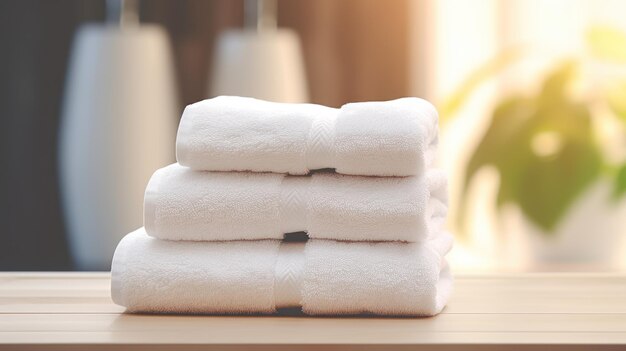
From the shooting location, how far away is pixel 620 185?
5.67 feet

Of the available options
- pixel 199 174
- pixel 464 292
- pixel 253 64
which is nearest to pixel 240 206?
pixel 199 174

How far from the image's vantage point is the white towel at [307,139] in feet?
2.36

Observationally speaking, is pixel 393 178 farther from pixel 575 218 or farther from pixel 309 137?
pixel 575 218

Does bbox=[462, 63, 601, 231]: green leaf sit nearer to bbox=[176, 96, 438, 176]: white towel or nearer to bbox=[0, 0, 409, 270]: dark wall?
bbox=[0, 0, 409, 270]: dark wall

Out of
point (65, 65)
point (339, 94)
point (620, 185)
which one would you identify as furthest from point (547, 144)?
point (65, 65)

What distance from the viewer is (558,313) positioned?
2.43ft

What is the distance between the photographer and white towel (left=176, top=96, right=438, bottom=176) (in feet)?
2.36

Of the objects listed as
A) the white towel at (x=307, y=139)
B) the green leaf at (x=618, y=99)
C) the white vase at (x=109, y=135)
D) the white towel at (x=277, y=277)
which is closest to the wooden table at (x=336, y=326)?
the white towel at (x=277, y=277)

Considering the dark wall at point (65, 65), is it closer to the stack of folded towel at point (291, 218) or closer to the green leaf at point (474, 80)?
the green leaf at point (474, 80)

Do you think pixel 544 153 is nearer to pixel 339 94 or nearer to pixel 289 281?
pixel 339 94

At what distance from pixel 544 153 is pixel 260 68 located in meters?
0.60

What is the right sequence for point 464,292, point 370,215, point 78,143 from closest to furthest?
point 370,215, point 464,292, point 78,143

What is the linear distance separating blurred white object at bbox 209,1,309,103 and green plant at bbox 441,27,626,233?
1.12ft

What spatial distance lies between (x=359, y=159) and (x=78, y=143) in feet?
3.71
